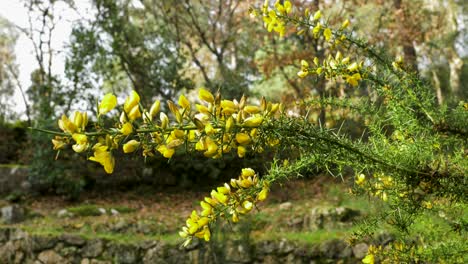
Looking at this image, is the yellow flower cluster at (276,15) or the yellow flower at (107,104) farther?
the yellow flower cluster at (276,15)

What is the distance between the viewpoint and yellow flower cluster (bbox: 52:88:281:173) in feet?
2.06

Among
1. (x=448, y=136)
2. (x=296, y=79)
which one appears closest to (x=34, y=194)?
(x=296, y=79)

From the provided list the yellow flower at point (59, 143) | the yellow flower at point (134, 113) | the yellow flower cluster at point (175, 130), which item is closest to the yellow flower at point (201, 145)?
the yellow flower cluster at point (175, 130)

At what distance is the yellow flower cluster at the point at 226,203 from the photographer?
0.82 meters

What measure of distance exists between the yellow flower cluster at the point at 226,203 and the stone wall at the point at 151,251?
4133mm

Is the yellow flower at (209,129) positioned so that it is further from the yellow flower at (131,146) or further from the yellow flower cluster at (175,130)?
the yellow flower at (131,146)

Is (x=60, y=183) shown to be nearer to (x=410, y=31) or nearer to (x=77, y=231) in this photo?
(x=77, y=231)

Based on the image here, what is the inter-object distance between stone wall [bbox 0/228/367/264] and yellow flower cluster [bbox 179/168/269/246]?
13.6 ft

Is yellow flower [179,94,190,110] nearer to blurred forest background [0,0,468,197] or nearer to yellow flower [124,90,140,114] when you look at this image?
yellow flower [124,90,140,114]

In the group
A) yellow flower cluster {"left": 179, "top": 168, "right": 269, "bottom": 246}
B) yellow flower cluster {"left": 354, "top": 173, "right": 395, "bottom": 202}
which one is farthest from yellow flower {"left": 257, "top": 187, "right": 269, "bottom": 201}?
yellow flower cluster {"left": 354, "top": 173, "right": 395, "bottom": 202}

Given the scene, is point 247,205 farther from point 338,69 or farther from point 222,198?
point 338,69

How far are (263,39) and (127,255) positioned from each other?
7593 mm

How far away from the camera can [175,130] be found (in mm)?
640

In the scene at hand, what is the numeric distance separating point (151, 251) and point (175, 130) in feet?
16.2
